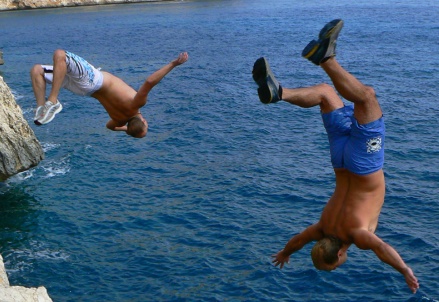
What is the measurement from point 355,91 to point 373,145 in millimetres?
1000

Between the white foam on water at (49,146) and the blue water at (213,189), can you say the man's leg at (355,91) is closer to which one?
the blue water at (213,189)

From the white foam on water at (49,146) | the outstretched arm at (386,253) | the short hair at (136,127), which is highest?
the short hair at (136,127)

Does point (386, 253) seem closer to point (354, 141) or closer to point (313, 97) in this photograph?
point (354, 141)

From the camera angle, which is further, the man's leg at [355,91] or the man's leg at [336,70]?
the man's leg at [355,91]

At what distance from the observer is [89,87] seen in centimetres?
1302

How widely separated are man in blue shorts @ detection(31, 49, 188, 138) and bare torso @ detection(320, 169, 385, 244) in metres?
3.70

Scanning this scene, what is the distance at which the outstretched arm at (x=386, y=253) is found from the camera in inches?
390

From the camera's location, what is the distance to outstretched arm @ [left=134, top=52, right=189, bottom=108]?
39.5ft

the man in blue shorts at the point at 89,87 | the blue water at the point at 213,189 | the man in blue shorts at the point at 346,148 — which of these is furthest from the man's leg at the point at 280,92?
the blue water at the point at 213,189

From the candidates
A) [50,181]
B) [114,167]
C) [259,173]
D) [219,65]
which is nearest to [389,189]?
[259,173]

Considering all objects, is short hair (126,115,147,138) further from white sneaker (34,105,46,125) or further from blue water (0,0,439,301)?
blue water (0,0,439,301)

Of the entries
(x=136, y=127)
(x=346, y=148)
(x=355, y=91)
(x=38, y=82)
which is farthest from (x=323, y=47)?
(x=38, y=82)

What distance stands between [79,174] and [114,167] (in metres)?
1.91

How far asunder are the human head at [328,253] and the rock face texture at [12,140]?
68.0 ft
